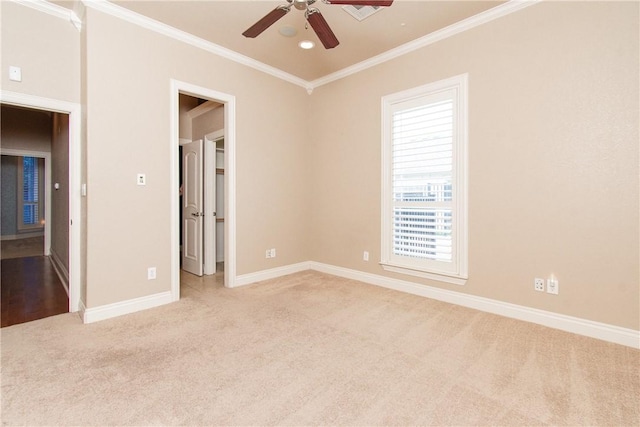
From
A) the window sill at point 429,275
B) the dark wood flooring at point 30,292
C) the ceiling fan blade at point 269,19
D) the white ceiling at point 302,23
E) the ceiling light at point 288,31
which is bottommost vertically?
the dark wood flooring at point 30,292

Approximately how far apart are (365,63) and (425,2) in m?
1.29

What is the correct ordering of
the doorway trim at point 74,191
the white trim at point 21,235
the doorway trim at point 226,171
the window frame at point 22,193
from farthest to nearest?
the window frame at point 22,193 → the white trim at point 21,235 → the doorway trim at point 226,171 → the doorway trim at point 74,191

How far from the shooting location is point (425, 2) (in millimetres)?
2885

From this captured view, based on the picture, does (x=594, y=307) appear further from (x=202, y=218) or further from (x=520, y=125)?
(x=202, y=218)

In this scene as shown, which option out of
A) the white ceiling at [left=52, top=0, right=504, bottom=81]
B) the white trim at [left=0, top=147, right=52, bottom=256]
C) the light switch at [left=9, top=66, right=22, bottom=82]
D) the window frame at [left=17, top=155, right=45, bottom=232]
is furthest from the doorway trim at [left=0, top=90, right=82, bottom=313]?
the window frame at [left=17, top=155, right=45, bottom=232]

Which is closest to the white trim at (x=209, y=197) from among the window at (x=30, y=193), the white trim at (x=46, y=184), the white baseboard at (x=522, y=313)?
the white baseboard at (x=522, y=313)

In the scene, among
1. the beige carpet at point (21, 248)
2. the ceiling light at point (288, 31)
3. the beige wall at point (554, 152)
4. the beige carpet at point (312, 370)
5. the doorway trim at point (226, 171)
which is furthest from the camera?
the beige carpet at point (21, 248)

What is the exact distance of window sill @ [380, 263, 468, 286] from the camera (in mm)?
3338

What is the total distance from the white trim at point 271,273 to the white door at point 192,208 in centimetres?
89

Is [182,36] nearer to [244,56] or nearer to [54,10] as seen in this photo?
[244,56]

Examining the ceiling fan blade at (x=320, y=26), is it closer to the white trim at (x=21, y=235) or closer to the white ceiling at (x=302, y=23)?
the white ceiling at (x=302, y=23)

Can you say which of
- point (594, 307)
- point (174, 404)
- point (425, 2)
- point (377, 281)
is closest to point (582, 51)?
point (425, 2)

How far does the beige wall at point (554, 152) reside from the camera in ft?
8.02

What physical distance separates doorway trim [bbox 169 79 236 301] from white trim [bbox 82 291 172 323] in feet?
0.41
